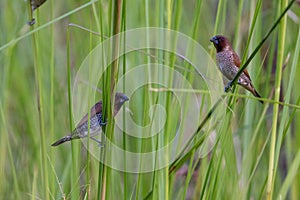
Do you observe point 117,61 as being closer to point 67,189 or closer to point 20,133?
point 67,189

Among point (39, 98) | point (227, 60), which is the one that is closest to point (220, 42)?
point (227, 60)

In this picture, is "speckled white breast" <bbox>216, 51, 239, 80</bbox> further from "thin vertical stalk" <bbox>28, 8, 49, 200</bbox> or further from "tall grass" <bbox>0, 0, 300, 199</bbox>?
"thin vertical stalk" <bbox>28, 8, 49, 200</bbox>

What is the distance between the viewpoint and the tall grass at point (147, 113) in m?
0.99

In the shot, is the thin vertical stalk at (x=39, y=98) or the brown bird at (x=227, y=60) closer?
the thin vertical stalk at (x=39, y=98)

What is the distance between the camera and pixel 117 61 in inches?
34.4

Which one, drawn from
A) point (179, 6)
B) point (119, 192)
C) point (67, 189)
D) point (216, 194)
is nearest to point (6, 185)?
point (67, 189)

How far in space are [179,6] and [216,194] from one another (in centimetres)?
38

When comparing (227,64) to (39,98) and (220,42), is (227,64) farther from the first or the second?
(39,98)

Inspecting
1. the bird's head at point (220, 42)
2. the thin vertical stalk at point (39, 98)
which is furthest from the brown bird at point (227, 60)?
the thin vertical stalk at point (39, 98)

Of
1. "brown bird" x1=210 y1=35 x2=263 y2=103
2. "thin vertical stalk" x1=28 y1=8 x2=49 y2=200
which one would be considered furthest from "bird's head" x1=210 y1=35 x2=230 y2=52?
"thin vertical stalk" x1=28 y1=8 x2=49 y2=200

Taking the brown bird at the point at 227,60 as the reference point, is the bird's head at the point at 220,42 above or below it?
above

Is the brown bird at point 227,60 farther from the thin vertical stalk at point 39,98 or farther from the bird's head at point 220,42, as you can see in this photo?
the thin vertical stalk at point 39,98

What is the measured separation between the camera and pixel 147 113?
3.59ft

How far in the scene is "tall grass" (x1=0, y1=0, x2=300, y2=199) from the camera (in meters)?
0.99
